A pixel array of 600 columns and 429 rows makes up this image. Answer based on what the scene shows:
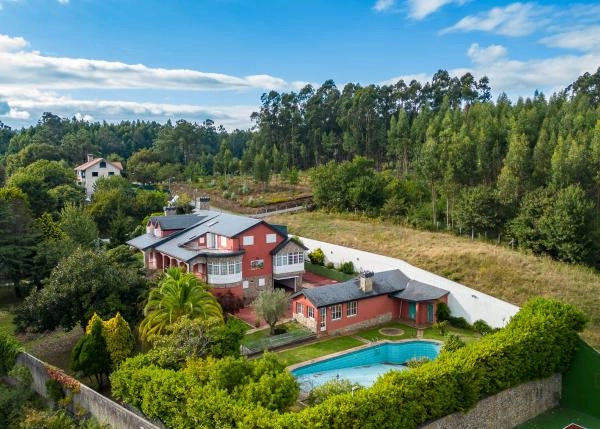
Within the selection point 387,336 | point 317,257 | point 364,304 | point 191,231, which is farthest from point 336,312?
point 191,231

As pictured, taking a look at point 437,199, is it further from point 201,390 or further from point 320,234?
point 201,390

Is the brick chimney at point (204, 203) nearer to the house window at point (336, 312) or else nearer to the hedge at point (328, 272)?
the hedge at point (328, 272)

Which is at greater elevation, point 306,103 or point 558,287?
point 306,103

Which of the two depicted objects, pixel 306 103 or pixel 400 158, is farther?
pixel 306 103

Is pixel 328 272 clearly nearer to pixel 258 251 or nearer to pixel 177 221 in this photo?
pixel 258 251

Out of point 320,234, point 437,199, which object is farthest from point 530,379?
point 437,199

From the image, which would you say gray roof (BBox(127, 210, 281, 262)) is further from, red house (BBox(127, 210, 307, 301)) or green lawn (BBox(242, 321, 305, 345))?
green lawn (BBox(242, 321, 305, 345))

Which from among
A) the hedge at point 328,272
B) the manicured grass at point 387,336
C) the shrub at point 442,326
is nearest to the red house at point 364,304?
the manicured grass at point 387,336
